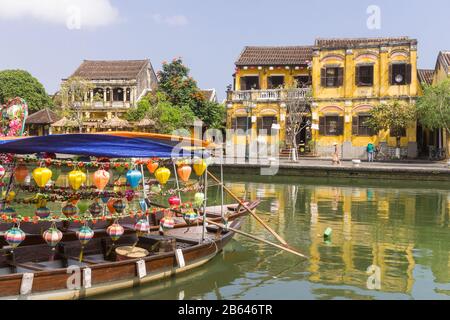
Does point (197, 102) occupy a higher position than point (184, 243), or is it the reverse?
point (197, 102)

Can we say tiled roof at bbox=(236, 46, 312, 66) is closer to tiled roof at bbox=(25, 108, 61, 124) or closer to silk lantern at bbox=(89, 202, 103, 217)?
tiled roof at bbox=(25, 108, 61, 124)

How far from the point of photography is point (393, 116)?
29.9 metres

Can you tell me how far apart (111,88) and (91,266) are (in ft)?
125

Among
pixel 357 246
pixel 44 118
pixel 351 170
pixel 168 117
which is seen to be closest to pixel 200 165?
pixel 357 246

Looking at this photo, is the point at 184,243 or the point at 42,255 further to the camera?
the point at 184,243

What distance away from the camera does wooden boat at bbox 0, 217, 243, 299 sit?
7215 mm

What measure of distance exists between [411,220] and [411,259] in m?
4.86

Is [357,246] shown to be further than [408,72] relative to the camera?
No

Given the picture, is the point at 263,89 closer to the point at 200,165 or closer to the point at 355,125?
the point at 355,125

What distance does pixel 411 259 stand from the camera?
10820 millimetres

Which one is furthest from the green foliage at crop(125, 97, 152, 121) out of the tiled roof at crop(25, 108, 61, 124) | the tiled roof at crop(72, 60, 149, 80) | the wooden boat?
the wooden boat
